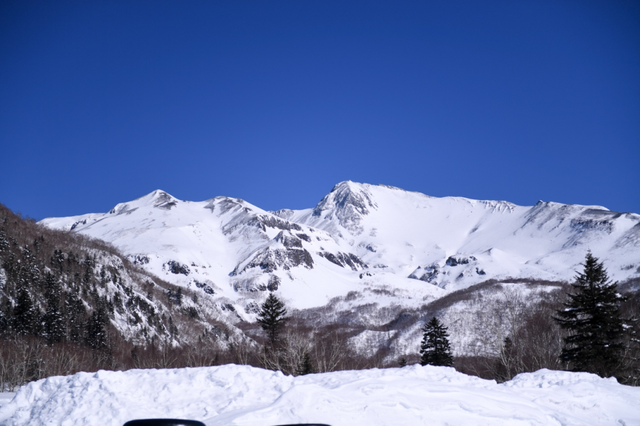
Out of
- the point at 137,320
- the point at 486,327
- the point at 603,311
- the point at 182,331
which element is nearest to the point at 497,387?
the point at 603,311

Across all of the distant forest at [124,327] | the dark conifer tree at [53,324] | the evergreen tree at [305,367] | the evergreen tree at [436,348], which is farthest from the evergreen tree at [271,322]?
the dark conifer tree at [53,324]

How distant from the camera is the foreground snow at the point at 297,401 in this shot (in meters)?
10.8

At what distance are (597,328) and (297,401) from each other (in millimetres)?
21816

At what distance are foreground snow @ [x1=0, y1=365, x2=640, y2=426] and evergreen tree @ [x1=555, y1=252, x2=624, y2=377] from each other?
1313 centimetres

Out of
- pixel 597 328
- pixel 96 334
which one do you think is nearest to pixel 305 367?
pixel 597 328

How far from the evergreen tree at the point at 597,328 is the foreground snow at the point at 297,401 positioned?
13131mm

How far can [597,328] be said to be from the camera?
25.4 metres

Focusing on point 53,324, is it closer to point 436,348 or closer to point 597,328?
point 436,348

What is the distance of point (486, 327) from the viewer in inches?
5561

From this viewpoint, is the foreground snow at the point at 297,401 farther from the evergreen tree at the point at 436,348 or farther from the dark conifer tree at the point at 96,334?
the dark conifer tree at the point at 96,334

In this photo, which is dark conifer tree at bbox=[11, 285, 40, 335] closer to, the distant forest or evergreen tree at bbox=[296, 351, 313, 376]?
the distant forest

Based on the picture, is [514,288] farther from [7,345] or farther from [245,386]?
[245,386]

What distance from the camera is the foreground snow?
35.3ft

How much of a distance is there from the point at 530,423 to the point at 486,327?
142077mm
